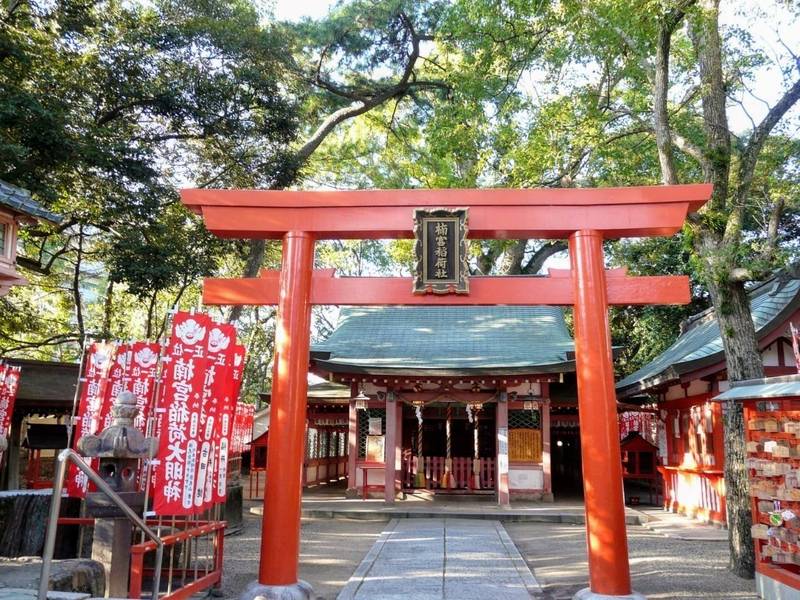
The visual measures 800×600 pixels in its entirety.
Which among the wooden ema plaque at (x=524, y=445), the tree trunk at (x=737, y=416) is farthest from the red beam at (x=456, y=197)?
the wooden ema plaque at (x=524, y=445)

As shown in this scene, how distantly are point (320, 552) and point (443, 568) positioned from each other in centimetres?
246

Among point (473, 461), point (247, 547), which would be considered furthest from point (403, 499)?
point (247, 547)

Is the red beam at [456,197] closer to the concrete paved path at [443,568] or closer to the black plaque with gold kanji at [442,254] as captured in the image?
the black plaque with gold kanji at [442,254]

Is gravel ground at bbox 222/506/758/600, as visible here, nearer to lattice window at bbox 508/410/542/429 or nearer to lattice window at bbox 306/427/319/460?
lattice window at bbox 508/410/542/429

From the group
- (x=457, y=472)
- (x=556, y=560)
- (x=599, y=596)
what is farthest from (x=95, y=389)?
(x=457, y=472)

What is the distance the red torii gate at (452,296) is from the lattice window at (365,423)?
934cm

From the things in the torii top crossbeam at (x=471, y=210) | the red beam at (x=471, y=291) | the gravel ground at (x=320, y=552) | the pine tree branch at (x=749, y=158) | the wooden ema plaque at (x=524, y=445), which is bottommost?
the gravel ground at (x=320, y=552)

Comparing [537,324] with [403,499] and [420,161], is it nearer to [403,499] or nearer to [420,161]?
[403,499]

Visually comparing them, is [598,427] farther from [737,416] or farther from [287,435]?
[287,435]

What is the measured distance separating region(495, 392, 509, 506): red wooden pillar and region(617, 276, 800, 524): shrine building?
3.13 m

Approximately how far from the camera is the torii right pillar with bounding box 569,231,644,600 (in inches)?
223

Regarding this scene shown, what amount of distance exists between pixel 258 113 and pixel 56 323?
9.62 metres

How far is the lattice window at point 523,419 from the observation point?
49.8ft

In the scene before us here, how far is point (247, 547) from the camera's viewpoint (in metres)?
9.71
